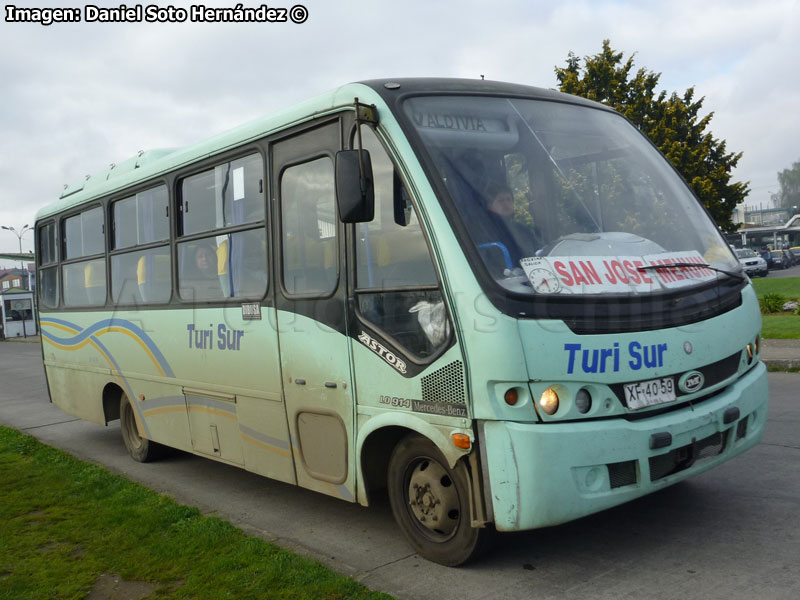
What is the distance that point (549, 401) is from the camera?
13.1ft

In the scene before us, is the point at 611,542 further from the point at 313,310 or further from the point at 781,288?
the point at 781,288

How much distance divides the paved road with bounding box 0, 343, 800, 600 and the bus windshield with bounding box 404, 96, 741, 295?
1.46 metres

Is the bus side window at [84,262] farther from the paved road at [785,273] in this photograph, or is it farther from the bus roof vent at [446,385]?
the paved road at [785,273]

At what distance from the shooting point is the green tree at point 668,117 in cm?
2575

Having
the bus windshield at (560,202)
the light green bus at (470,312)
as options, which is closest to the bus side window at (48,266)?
the light green bus at (470,312)

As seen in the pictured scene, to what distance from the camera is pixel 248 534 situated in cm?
553

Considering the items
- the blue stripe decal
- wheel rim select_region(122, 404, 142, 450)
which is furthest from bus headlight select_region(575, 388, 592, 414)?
wheel rim select_region(122, 404, 142, 450)

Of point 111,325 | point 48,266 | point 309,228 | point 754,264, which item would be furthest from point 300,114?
point 754,264

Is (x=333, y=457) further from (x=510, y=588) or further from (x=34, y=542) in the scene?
(x=34, y=542)

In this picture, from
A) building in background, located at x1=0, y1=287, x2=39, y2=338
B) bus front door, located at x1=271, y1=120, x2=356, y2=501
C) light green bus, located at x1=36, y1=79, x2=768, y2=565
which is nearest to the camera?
light green bus, located at x1=36, y1=79, x2=768, y2=565

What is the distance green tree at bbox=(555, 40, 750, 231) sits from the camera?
84.5 ft

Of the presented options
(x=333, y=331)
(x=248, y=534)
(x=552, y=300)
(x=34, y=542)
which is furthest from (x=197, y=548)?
(x=552, y=300)

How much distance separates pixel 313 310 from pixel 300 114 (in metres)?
1.31

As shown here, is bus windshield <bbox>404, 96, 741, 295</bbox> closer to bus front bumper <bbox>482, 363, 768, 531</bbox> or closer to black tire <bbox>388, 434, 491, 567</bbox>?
bus front bumper <bbox>482, 363, 768, 531</bbox>
